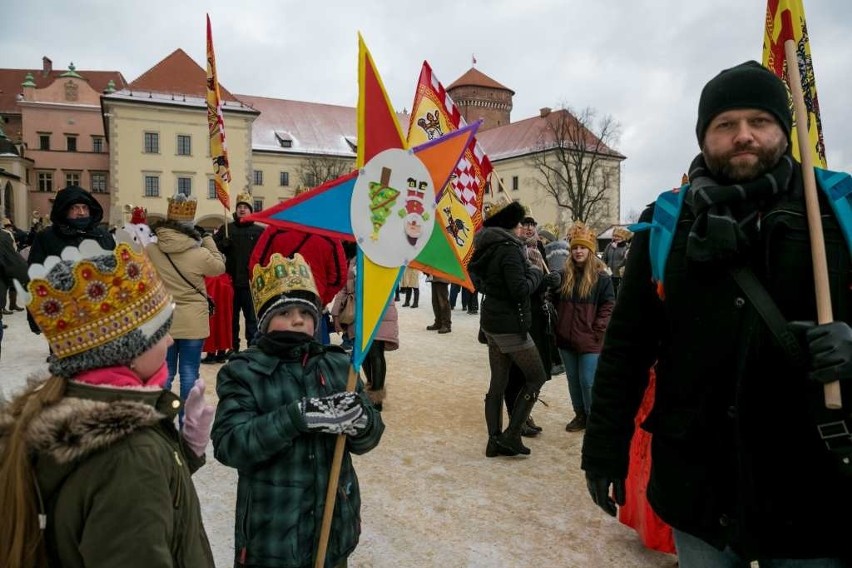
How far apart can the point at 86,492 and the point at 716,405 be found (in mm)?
1646

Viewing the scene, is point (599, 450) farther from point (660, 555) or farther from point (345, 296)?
point (345, 296)

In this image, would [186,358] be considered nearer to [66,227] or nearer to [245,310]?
[66,227]

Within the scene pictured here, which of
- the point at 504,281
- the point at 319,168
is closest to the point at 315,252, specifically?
the point at 504,281

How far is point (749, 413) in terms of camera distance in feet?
5.54

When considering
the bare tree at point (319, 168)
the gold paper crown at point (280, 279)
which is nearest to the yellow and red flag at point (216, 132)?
the gold paper crown at point (280, 279)

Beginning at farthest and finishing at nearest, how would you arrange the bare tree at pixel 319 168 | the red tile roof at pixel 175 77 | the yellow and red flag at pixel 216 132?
the bare tree at pixel 319 168, the red tile roof at pixel 175 77, the yellow and red flag at pixel 216 132

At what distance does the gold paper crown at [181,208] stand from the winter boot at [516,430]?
3.20 metres

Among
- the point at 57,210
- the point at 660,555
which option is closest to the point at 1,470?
the point at 660,555

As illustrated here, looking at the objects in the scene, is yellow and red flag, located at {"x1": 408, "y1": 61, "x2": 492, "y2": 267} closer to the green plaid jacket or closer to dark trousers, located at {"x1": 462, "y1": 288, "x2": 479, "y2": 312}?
the green plaid jacket

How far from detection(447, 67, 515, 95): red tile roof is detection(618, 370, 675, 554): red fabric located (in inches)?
2919

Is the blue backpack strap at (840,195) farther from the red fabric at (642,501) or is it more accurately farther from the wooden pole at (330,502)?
the wooden pole at (330,502)

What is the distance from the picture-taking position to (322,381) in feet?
Answer: 8.29

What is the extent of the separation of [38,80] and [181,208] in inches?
3588

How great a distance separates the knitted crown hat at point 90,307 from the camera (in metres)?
1.64
